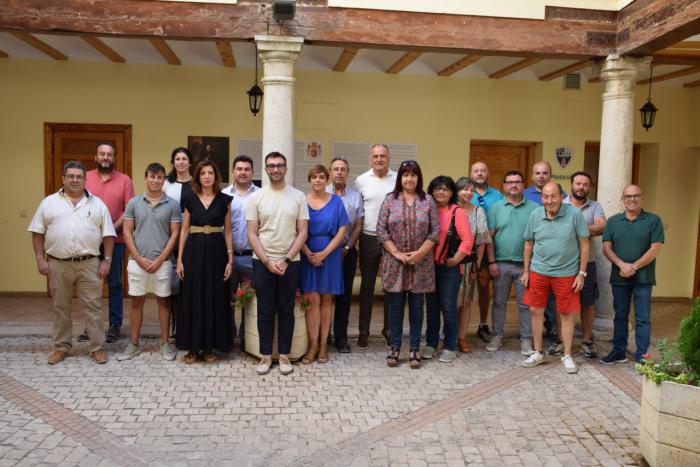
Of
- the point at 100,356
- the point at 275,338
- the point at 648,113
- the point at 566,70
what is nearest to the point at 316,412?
the point at 275,338

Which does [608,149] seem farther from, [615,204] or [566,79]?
[566,79]

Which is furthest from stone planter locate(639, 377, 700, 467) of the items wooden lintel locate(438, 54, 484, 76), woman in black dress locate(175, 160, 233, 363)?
wooden lintel locate(438, 54, 484, 76)

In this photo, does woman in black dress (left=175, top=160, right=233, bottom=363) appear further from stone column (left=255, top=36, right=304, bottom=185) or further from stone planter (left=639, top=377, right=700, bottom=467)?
stone planter (left=639, top=377, right=700, bottom=467)

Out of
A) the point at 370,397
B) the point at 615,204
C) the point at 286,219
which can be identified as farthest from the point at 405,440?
the point at 615,204

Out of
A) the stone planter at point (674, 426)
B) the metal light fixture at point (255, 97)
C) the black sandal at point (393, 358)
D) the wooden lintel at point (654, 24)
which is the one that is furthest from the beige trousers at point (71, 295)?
the wooden lintel at point (654, 24)

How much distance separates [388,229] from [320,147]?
3.16 metres

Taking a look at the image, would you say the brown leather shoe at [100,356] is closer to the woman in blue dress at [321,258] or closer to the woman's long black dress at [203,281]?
the woman's long black dress at [203,281]

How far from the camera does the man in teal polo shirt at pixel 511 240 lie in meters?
5.85

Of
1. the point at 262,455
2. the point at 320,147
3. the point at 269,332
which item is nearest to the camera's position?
the point at 262,455

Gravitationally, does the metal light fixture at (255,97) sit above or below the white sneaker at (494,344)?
above

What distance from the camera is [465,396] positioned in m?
4.85

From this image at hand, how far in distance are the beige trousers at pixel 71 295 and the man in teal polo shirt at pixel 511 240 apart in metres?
3.59

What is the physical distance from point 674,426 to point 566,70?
5225 millimetres

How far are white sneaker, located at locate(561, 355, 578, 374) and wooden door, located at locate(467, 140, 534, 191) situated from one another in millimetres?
3648
